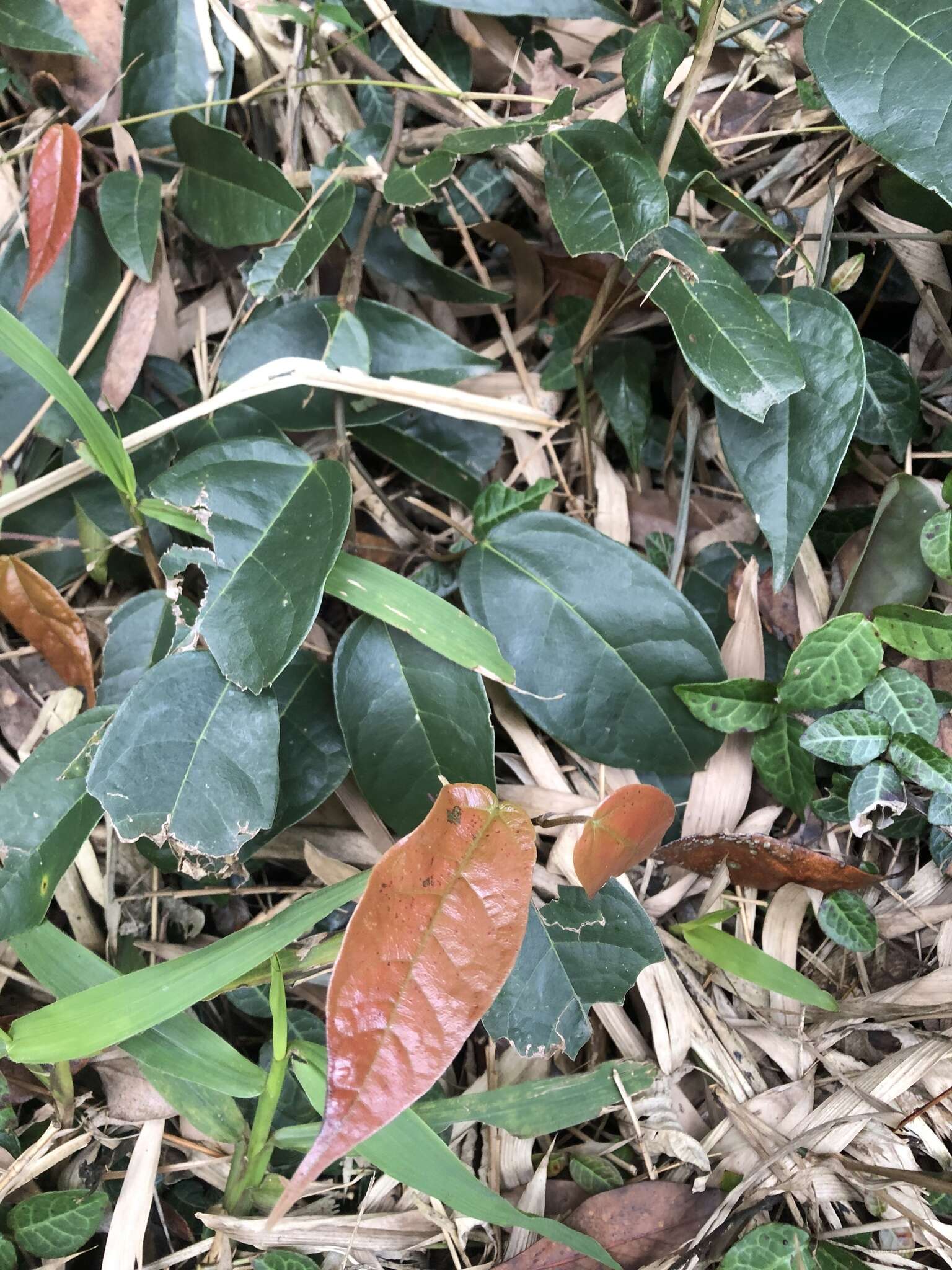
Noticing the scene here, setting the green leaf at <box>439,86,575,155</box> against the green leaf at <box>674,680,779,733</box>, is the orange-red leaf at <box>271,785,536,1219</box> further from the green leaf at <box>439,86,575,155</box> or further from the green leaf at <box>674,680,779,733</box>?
the green leaf at <box>439,86,575,155</box>

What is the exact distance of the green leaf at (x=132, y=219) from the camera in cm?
90

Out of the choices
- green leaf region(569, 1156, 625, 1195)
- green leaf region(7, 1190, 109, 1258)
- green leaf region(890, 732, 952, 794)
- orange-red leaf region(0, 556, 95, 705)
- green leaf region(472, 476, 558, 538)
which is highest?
orange-red leaf region(0, 556, 95, 705)

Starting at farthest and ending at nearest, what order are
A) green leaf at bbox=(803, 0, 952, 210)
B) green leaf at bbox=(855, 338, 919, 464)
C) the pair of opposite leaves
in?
green leaf at bbox=(855, 338, 919, 464), green leaf at bbox=(803, 0, 952, 210), the pair of opposite leaves

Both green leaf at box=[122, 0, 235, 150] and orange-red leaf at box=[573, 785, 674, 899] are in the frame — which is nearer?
orange-red leaf at box=[573, 785, 674, 899]

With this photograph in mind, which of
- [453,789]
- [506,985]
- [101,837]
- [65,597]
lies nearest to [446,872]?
[453,789]

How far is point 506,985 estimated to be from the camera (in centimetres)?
77

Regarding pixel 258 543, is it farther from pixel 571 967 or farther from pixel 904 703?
pixel 904 703

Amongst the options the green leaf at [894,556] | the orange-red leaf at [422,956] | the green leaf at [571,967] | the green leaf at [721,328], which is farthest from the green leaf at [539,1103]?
the green leaf at [721,328]

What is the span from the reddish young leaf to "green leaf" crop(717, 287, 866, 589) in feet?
0.84

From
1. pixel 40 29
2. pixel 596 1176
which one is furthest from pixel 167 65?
pixel 596 1176

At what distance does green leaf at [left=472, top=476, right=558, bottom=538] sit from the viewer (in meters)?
0.88

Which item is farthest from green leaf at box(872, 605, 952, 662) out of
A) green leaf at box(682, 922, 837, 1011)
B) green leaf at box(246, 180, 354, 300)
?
green leaf at box(246, 180, 354, 300)

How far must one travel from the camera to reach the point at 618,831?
2.35 feet

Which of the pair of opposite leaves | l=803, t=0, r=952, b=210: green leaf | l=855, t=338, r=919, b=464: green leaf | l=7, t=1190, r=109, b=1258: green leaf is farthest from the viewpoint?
l=855, t=338, r=919, b=464: green leaf
